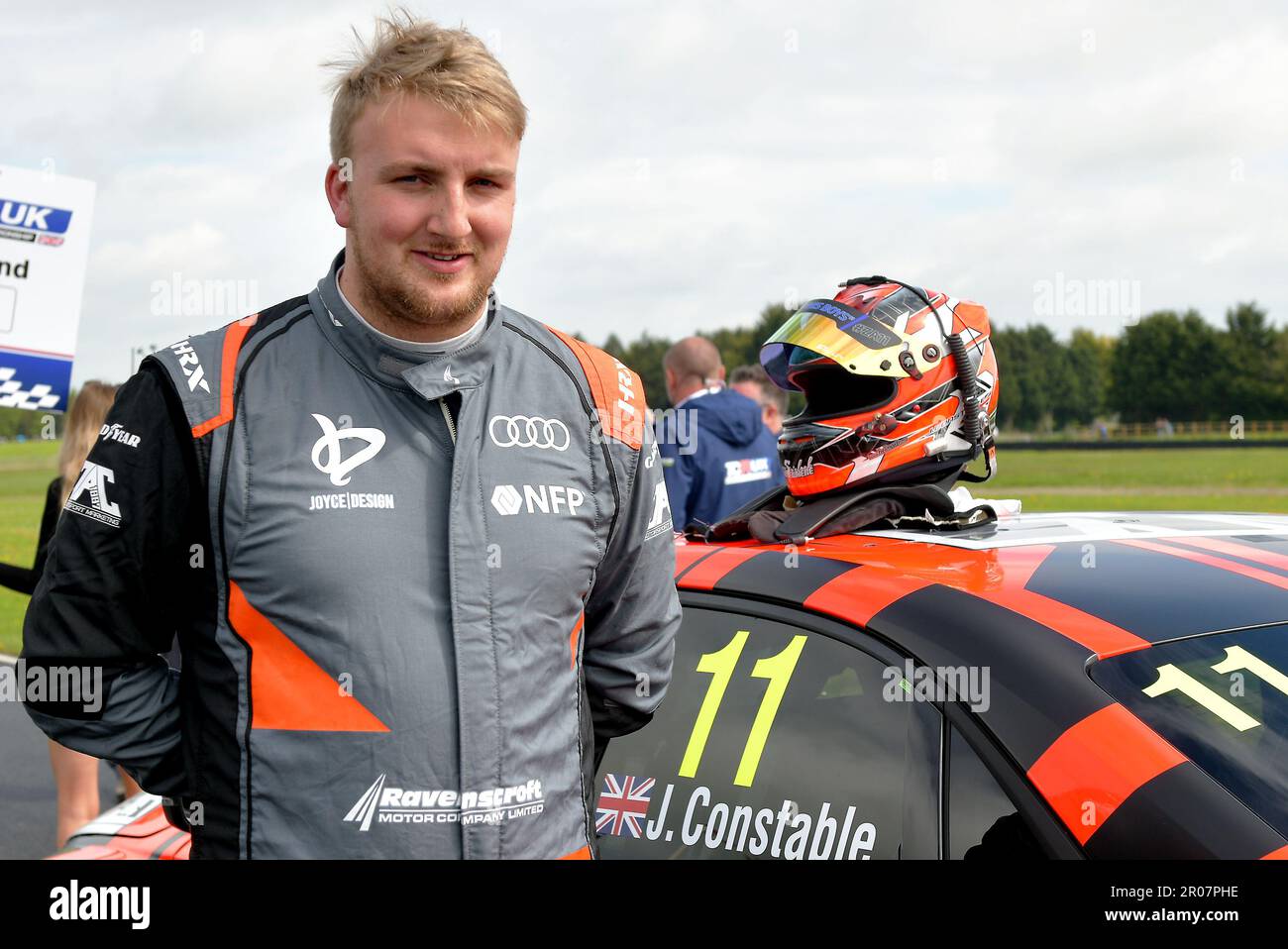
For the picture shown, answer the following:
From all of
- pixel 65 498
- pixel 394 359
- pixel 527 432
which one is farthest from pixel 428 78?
pixel 65 498

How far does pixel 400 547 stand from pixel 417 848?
0.43 meters

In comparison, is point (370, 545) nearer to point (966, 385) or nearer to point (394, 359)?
point (394, 359)

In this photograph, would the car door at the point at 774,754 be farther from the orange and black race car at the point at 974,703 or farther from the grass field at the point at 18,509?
the grass field at the point at 18,509

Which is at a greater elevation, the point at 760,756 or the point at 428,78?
the point at 428,78

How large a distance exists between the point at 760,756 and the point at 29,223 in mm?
4981

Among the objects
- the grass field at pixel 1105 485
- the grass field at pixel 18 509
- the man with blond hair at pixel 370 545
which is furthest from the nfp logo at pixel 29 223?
the grass field at pixel 1105 485

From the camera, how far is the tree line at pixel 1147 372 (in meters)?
78.2

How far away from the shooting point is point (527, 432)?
6.31 feet

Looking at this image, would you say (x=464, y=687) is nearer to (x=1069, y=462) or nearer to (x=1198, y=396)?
(x=1069, y=462)

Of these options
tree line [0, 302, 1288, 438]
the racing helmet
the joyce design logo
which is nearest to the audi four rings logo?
the joyce design logo

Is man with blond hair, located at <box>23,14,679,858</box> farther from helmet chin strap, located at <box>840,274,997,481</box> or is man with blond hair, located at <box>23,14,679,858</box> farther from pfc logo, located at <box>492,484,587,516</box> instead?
helmet chin strap, located at <box>840,274,997,481</box>

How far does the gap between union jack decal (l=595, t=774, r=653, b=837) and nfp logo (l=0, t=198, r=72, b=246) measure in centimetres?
461

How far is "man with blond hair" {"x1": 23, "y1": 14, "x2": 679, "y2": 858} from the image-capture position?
1725 millimetres
